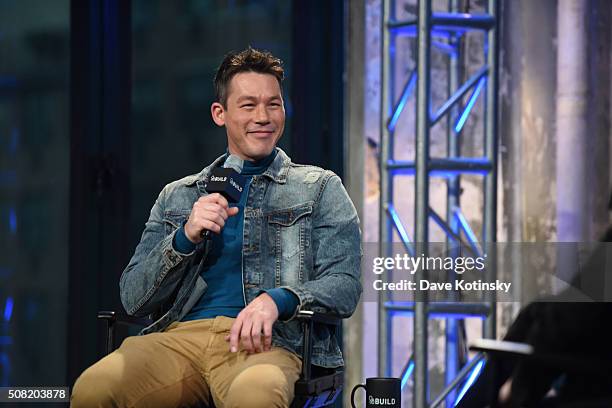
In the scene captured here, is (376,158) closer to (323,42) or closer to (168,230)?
(323,42)

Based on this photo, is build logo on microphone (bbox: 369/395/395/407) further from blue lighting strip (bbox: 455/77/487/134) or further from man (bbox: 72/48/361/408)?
blue lighting strip (bbox: 455/77/487/134)

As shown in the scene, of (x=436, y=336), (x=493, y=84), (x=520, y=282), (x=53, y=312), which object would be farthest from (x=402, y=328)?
(x=53, y=312)

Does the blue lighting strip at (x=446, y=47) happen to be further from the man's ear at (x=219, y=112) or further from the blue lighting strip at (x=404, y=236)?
the man's ear at (x=219, y=112)

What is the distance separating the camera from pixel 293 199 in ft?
8.52

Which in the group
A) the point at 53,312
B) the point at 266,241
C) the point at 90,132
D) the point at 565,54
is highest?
the point at 565,54

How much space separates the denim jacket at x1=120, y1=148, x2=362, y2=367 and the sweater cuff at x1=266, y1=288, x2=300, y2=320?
5 cm

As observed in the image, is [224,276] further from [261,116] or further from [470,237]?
[470,237]

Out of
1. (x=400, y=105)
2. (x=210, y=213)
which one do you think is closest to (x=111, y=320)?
(x=210, y=213)

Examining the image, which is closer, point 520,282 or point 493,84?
point 493,84

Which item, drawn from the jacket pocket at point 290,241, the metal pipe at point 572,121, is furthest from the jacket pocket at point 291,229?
the metal pipe at point 572,121

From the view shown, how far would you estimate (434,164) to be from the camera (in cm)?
412

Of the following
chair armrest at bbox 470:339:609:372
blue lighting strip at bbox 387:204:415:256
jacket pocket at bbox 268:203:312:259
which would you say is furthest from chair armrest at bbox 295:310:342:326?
blue lighting strip at bbox 387:204:415:256

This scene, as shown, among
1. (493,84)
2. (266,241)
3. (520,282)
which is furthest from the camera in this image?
(520,282)

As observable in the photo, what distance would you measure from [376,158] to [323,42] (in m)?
0.61
